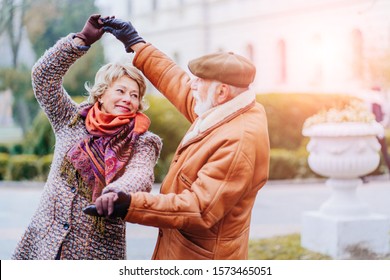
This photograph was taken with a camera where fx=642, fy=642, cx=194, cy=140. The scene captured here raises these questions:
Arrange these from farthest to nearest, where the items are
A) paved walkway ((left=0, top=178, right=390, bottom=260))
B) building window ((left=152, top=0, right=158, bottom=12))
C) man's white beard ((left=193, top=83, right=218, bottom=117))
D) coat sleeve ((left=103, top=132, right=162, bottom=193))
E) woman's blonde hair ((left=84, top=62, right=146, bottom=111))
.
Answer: building window ((left=152, top=0, right=158, bottom=12)) → paved walkway ((left=0, top=178, right=390, bottom=260)) → woman's blonde hair ((left=84, top=62, right=146, bottom=111)) → man's white beard ((left=193, top=83, right=218, bottom=117)) → coat sleeve ((left=103, top=132, right=162, bottom=193))

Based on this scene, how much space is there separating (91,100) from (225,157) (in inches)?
22.6

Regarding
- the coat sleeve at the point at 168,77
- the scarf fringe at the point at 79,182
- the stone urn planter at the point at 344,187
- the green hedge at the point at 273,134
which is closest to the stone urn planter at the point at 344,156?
the stone urn planter at the point at 344,187

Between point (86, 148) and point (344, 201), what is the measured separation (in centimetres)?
197

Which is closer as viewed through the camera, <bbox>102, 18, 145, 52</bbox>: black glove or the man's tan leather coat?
the man's tan leather coat

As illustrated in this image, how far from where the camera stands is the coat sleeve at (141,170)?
2104mm

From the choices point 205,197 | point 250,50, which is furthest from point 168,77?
point 250,50

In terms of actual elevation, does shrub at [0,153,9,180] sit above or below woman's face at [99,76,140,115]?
below

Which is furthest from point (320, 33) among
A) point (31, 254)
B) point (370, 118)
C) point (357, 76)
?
point (31, 254)

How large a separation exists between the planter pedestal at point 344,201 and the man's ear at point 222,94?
5.04ft

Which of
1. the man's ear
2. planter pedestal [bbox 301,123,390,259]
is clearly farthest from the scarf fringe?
planter pedestal [bbox 301,123,390,259]

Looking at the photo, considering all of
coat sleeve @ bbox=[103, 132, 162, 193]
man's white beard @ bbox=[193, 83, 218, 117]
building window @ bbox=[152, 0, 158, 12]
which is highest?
building window @ bbox=[152, 0, 158, 12]

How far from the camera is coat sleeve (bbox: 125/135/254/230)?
206cm

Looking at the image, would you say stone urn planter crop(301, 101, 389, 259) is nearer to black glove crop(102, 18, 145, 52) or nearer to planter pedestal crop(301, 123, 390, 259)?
planter pedestal crop(301, 123, 390, 259)
